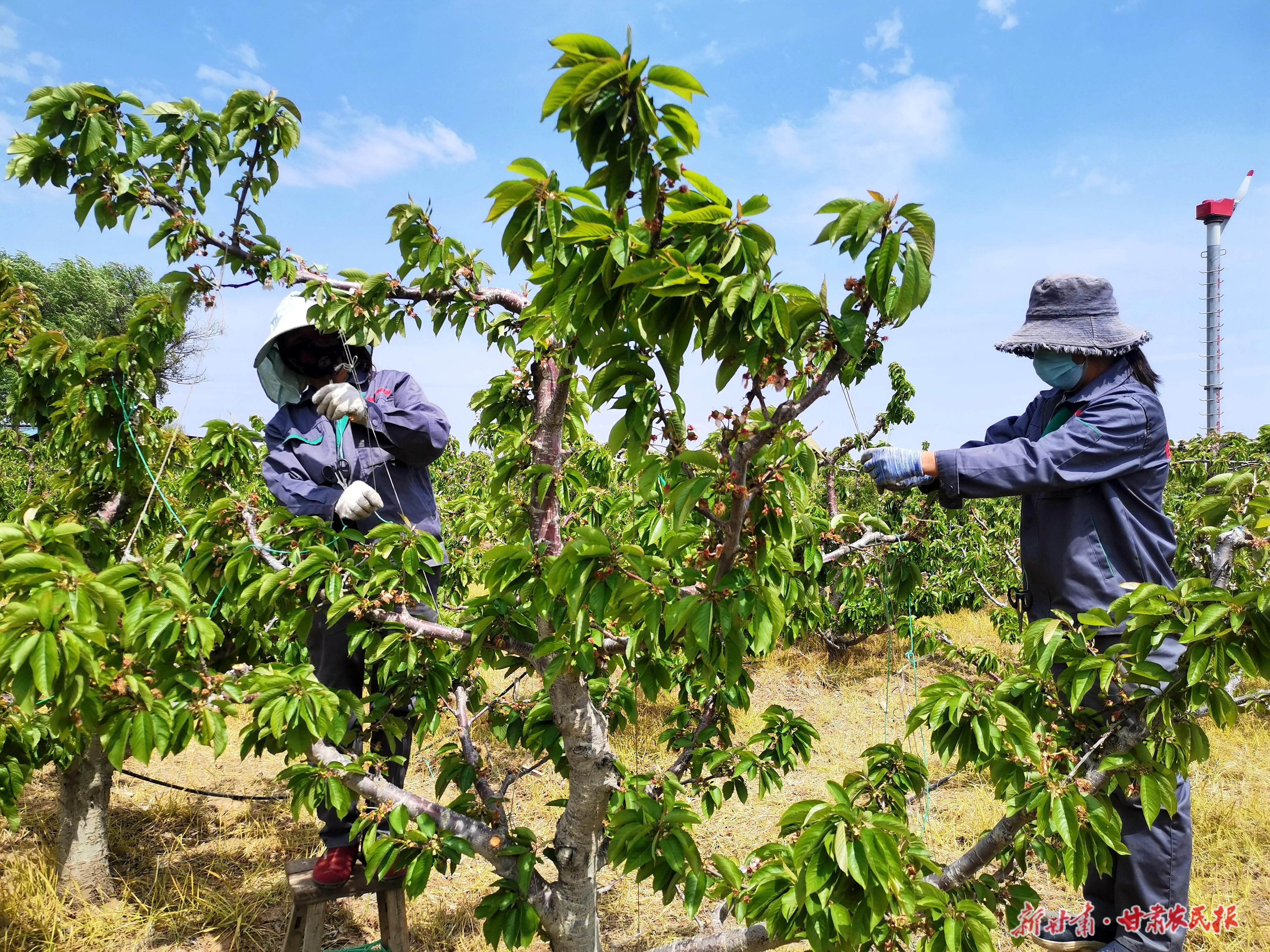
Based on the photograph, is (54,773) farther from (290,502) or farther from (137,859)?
(290,502)

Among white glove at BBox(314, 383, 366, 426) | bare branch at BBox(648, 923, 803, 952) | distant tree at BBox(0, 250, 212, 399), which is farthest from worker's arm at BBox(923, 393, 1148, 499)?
distant tree at BBox(0, 250, 212, 399)

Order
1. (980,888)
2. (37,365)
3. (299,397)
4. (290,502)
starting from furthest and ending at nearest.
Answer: (37,365) < (299,397) < (290,502) < (980,888)

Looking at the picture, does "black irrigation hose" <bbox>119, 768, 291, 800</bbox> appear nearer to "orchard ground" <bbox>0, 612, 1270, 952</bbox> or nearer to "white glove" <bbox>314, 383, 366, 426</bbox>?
"orchard ground" <bbox>0, 612, 1270, 952</bbox>

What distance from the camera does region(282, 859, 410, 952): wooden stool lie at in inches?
99.7

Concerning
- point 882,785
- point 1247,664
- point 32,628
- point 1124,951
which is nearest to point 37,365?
point 32,628

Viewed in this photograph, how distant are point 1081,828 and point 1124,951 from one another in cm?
94

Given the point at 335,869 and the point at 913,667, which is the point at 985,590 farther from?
the point at 335,869

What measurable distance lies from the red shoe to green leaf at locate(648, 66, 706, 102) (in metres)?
2.61

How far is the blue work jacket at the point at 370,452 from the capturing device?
250 centimetres

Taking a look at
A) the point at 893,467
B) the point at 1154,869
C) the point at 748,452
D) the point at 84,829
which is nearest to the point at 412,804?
the point at 748,452

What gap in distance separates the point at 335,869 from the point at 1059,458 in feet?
8.95

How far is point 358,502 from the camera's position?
7.63 ft

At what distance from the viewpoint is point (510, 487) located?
11.0 ft

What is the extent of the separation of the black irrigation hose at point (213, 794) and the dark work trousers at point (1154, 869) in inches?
144
